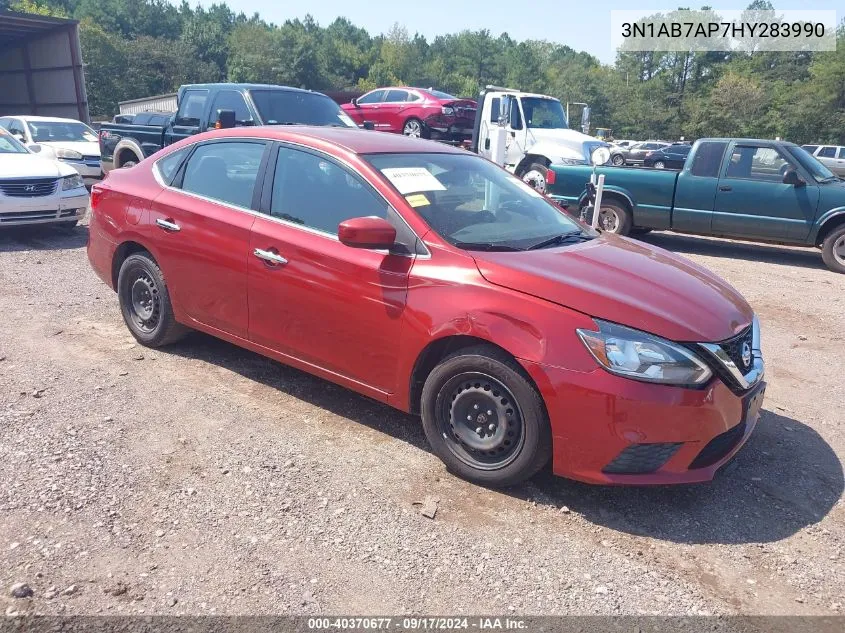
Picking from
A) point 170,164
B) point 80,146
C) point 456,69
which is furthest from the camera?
point 456,69

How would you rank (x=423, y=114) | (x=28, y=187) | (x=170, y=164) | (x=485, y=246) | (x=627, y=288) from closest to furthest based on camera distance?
(x=627, y=288), (x=485, y=246), (x=170, y=164), (x=28, y=187), (x=423, y=114)

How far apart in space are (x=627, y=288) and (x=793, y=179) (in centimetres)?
747

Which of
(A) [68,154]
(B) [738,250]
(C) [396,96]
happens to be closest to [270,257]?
(B) [738,250]

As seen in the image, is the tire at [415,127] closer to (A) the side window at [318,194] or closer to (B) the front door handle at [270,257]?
(A) the side window at [318,194]

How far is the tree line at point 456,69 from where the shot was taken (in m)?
57.2

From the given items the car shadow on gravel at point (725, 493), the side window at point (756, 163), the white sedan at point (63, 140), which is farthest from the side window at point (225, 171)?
the white sedan at point (63, 140)

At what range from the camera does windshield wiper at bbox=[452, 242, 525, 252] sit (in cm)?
370

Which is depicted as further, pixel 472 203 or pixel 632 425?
pixel 472 203

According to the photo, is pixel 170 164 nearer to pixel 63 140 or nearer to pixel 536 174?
pixel 536 174

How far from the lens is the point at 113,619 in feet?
8.44

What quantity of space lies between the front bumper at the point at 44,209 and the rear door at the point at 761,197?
875 centimetres

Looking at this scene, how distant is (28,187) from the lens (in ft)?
29.9

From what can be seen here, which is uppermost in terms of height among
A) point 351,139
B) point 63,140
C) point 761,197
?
point 63,140

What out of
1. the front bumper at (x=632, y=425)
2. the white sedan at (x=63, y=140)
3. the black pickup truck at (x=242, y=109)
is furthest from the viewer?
the white sedan at (x=63, y=140)
